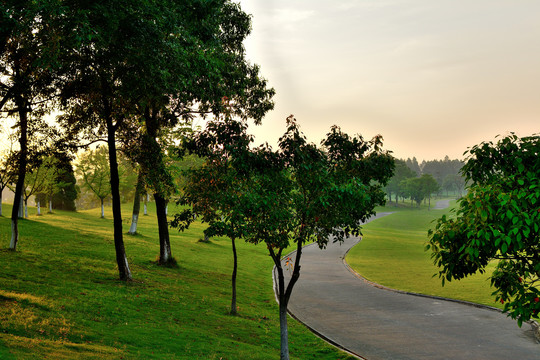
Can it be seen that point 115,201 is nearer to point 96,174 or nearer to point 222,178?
point 222,178

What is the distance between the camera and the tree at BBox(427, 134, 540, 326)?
6.11 m

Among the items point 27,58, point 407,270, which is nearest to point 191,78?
point 27,58

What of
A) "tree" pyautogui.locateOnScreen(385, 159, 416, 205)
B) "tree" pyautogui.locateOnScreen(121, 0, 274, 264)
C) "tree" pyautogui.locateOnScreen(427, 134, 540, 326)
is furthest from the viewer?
"tree" pyautogui.locateOnScreen(385, 159, 416, 205)

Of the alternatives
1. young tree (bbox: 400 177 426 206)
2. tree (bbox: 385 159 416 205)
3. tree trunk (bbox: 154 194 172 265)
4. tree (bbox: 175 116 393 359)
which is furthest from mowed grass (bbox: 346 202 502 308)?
tree (bbox: 385 159 416 205)

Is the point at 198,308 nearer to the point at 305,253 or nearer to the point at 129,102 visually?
the point at 129,102

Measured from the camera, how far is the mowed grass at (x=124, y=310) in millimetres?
11391

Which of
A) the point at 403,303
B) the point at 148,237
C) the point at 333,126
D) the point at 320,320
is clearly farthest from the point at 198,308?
the point at 148,237

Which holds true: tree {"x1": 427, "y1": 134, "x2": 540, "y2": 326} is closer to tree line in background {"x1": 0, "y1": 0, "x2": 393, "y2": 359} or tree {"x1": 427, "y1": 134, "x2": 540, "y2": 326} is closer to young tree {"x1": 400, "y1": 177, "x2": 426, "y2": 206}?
tree line in background {"x1": 0, "y1": 0, "x2": 393, "y2": 359}

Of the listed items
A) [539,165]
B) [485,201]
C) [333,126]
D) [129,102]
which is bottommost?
[485,201]

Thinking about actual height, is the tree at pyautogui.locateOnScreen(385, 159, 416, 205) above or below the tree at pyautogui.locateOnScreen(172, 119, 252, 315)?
above

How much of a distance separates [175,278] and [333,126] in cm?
1527

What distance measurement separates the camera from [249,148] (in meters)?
12.7

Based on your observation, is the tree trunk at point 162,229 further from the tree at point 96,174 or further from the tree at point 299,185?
the tree at point 96,174

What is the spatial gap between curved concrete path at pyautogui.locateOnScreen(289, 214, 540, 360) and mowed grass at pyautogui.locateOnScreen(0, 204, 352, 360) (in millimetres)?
1729
